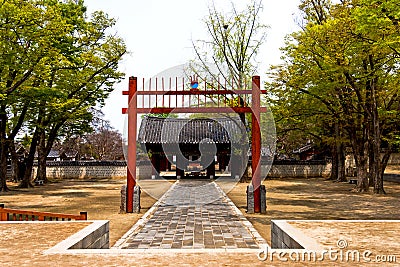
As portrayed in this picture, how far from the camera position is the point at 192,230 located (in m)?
11.0

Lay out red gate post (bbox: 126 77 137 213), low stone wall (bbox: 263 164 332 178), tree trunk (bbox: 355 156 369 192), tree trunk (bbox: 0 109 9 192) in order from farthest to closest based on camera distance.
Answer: low stone wall (bbox: 263 164 332 178)
tree trunk (bbox: 0 109 9 192)
tree trunk (bbox: 355 156 369 192)
red gate post (bbox: 126 77 137 213)

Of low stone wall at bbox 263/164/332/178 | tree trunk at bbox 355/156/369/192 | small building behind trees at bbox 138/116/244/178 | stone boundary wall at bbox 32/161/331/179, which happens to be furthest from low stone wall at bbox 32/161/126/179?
tree trunk at bbox 355/156/369/192

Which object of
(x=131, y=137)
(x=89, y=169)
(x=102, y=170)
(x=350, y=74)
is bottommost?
(x=102, y=170)

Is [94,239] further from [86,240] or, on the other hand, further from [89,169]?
[89,169]

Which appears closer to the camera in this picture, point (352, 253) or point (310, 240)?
point (352, 253)

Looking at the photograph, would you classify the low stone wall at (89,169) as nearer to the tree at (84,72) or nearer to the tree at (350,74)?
the tree at (84,72)

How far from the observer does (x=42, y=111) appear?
88.7 ft

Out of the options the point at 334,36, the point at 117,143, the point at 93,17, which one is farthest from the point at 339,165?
the point at 117,143

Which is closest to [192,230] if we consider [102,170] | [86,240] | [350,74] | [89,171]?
[86,240]

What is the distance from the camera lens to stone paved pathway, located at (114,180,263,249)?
9234mm

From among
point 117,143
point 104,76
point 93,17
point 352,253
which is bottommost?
point 352,253

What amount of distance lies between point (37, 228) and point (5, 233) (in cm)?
67

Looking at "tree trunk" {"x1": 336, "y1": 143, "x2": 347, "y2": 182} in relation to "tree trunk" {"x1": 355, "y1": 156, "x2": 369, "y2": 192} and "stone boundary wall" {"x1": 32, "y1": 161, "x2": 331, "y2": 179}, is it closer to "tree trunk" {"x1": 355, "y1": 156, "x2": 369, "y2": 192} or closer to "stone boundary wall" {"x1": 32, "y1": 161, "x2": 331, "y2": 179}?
"stone boundary wall" {"x1": 32, "y1": 161, "x2": 331, "y2": 179}

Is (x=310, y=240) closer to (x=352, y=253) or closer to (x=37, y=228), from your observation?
(x=352, y=253)
